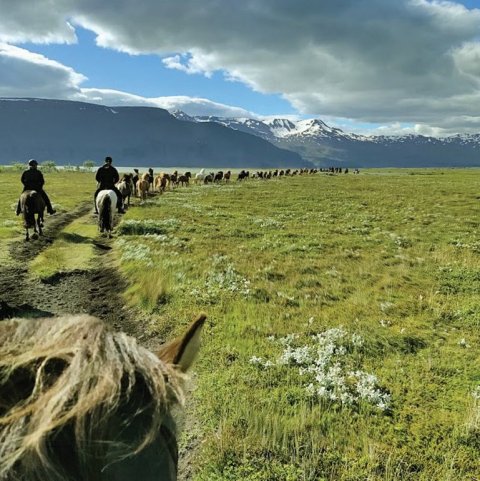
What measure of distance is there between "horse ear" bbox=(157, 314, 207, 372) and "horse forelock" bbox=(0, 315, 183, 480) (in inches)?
10.2

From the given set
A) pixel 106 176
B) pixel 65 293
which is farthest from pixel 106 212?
pixel 65 293

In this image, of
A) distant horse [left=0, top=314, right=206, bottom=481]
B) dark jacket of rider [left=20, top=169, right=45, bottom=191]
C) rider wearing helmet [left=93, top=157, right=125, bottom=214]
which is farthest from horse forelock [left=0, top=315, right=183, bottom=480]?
rider wearing helmet [left=93, top=157, right=125, bottom=214]

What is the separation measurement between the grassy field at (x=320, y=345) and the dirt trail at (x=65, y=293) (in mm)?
584

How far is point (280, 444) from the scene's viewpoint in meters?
6.46

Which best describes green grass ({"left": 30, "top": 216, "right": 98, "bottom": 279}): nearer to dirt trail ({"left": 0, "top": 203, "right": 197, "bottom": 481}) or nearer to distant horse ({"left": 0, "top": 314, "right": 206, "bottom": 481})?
dirt trail ({"left": 0, "top": 203, "right": 197, "bottom": 481})

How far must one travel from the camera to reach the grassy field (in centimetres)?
629

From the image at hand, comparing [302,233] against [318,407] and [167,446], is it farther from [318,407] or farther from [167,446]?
[167,446]

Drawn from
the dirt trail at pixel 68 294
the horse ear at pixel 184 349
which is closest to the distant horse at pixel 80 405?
the horse ear at pixel 184 349

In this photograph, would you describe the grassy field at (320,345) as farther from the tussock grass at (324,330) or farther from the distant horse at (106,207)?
the distant horse at (106,207)

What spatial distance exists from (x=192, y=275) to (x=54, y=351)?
14033mm

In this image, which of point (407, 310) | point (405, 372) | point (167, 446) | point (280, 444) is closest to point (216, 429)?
point (280, 444)

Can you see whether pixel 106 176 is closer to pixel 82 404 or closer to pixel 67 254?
pixel 67 254

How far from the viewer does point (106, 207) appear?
76.2ft

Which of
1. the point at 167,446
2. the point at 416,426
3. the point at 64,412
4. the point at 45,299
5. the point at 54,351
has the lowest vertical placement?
the point at 45,299
